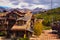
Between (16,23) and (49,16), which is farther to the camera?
(49,16)

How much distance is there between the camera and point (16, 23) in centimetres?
1933

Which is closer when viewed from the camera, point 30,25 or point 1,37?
point 1,37

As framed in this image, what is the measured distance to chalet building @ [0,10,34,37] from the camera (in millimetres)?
18620

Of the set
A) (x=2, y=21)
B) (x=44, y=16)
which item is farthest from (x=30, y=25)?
(x=44, y=16)

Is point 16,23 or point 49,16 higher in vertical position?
point 49,16

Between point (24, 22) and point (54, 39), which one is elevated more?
point (24, 22)

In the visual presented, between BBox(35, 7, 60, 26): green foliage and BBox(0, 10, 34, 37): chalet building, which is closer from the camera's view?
BBox(0, 10, 34, 37): chalet building

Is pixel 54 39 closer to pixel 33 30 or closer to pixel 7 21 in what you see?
pixel 33 30

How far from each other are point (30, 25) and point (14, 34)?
215cm

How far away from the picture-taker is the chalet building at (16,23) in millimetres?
18620

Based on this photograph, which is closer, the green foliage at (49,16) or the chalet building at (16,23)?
the chalet building at (16,23)

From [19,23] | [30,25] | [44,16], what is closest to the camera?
[19,23]

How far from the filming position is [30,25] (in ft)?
67.3

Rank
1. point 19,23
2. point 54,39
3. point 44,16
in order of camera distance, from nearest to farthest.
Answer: point 54,39, point 19,23, point 44,16
